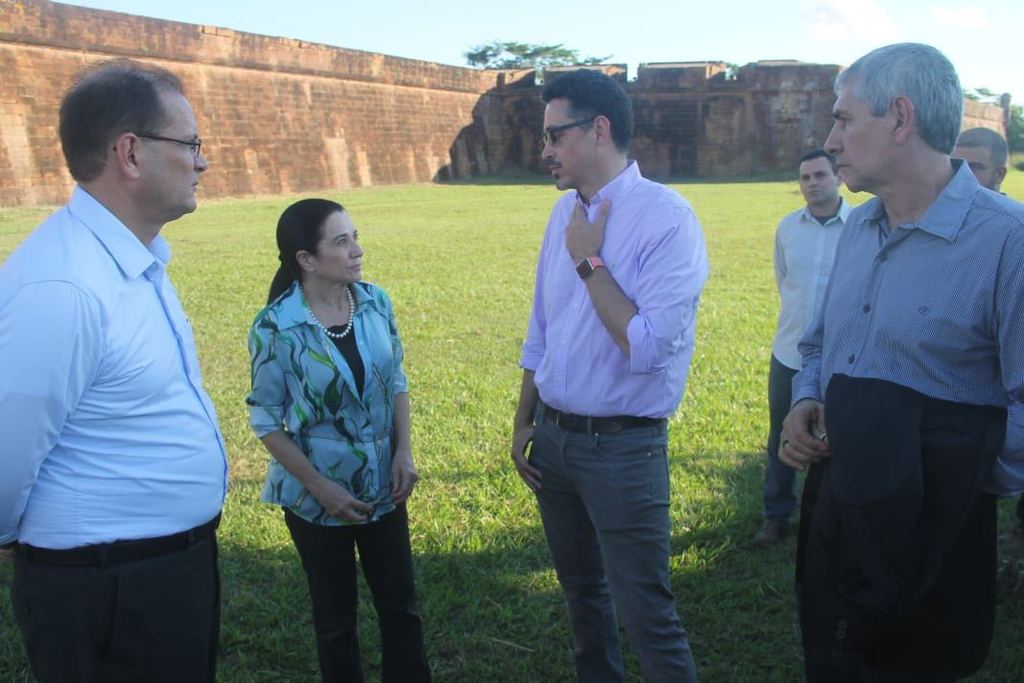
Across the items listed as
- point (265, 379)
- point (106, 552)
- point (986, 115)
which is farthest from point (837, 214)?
point (986, 115)

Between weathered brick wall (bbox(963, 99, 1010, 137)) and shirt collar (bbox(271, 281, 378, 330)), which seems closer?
shirt collar (bbox(271, 281, 378, 330))

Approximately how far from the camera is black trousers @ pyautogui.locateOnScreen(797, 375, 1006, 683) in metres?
1.80

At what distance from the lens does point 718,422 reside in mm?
5328

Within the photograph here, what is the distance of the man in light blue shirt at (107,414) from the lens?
1589 mm

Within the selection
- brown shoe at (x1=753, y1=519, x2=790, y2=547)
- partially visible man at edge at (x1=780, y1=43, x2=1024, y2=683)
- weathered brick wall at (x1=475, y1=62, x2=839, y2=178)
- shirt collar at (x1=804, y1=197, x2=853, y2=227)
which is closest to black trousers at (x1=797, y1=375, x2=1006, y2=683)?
partially visible man at edge at (x1=780, y1=43, x2=1024, y2=683)

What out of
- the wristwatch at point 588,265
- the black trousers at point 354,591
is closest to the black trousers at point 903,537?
the wristwatch at point 588,265

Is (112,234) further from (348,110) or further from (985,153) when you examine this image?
(348,110)

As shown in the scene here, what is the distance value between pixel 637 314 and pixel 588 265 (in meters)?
0.18

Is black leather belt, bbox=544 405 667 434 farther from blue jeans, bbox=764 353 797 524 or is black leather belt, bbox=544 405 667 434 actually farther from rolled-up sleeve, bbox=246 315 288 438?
blue jeans, bbox=764 353 797 524

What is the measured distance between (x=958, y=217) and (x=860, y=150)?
0.24 meters

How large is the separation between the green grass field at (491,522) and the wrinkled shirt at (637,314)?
3.63 ft

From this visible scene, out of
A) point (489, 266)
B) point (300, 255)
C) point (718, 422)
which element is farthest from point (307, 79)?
point (300, 255)

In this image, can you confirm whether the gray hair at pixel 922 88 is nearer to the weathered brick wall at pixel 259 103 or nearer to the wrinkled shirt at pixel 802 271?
the wrinkled shirt at pixel 802 271

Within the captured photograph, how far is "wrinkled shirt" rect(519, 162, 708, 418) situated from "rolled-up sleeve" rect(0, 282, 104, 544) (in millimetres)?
1178
